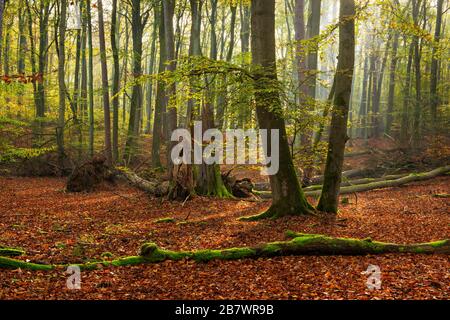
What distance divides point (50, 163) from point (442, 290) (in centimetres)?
1815

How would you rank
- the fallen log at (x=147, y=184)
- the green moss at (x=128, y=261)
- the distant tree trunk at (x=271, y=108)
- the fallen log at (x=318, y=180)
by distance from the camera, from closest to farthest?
the green moss at (x=128, y=261) → the distant tree trunk at (x=271, y=108) → the fallen log at (x=147, y=184) → the fallen log at (x=318, y=180)

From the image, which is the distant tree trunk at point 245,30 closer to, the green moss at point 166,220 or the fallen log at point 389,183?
the fallen log at point 389,183

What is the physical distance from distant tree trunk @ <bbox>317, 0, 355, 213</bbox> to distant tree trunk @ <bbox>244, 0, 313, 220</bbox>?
2.22 feet

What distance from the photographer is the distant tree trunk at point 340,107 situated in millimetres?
8688

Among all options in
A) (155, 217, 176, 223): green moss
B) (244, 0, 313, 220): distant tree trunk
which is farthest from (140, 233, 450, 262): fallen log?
(155, 217, 176, 223): green moss

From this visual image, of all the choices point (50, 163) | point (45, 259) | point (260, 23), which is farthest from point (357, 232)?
point (50, 163)

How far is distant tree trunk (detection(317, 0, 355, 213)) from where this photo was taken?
8.69 m

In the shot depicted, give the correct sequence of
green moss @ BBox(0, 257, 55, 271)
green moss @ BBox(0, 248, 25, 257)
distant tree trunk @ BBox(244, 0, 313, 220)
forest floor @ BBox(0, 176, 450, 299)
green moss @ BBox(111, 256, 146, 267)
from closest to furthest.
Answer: forest floor @ BBox(0, 176, 450, 299) → green moss @ BBox(0, 257, 55, 271) → green moss @ BBox(0, 248, 25, 257) → green moss @ BBox(111, 256, 146, 267) → distant tree trunk @ BBox(244, 0, 313, 220)

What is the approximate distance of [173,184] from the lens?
1230 centimetres

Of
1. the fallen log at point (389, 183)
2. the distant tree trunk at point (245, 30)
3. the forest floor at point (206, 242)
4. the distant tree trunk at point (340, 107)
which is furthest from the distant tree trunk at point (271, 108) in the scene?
the distant tree trunk at point (245, 30)

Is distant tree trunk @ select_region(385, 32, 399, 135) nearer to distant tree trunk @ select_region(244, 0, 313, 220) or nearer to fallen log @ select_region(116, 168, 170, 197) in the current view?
fallen log @ select_region(116, 168, 170, 197)

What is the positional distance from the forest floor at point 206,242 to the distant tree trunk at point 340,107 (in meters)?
0.73

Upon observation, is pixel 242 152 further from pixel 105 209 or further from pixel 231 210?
pixel 105 209

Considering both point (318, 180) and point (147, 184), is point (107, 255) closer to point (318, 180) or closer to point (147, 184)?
point (147, 184)
